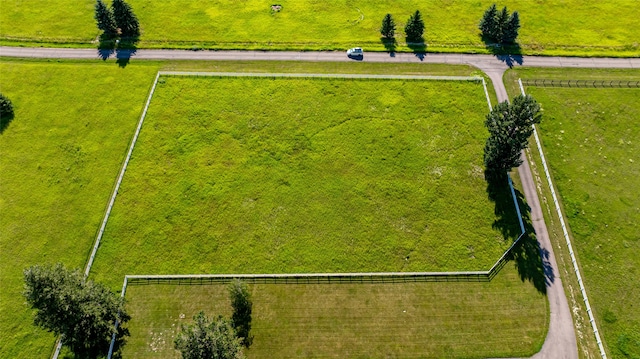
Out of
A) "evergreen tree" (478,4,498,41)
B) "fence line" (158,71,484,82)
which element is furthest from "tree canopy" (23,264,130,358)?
"evergreen tree" (478,4,498,41)

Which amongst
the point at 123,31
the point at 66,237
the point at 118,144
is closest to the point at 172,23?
the point at 123,31

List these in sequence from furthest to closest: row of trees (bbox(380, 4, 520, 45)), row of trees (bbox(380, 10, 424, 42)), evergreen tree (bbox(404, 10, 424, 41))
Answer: row of trees (bbox(380, 10, 424, 42)) < evergreen tree (bbox(404, 10, 424, 41)) < row of trees (bbox(380, 4, 520, 45))

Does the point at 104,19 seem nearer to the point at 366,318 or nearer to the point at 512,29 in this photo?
the point at 366,318

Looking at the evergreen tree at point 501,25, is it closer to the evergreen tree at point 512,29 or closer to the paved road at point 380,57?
the evergreen tree at point 512,29

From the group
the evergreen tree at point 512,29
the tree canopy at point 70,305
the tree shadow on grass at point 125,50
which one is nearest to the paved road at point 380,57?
the tree shadow on grass at point 125,50

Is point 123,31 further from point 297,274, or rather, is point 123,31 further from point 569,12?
point 569,12

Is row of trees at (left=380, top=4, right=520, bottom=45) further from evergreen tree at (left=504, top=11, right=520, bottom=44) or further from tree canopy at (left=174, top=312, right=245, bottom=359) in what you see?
tree canopy at (left=174, top=312, right=245, bottom=359)
